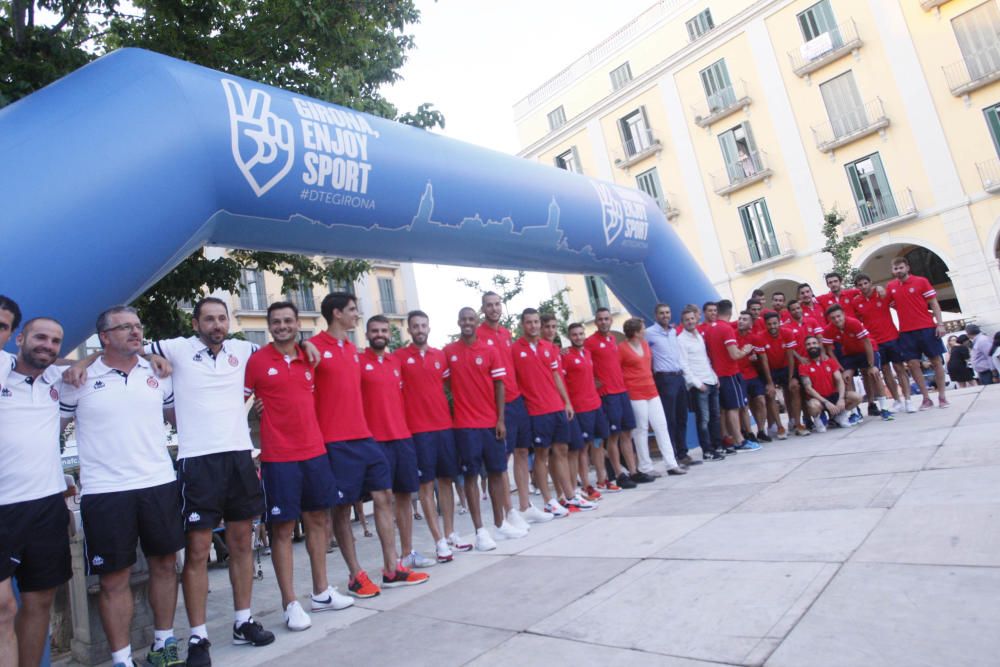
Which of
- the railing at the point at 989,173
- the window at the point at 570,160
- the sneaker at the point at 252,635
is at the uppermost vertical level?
the window at the point at 570,160

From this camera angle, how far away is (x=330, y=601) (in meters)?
3.80

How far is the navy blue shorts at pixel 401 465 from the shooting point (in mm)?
4418

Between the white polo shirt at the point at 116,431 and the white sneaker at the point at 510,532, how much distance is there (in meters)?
2.69

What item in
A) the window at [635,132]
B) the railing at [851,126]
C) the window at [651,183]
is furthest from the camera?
the window at [635,132]

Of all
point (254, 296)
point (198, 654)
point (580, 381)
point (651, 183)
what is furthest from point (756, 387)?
point (254, 296)

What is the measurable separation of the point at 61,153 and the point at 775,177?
74.1ft

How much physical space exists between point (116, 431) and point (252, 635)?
4.29 ft

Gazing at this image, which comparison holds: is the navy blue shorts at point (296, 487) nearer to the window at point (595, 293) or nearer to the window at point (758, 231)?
the window at point (758, 231)

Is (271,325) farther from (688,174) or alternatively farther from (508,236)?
(688,174)

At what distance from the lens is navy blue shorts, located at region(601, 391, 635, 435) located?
21.4ft

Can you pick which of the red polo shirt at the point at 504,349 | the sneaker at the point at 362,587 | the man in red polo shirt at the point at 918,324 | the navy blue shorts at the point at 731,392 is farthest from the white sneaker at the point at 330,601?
the man in red polo shirt at the point at 918,324

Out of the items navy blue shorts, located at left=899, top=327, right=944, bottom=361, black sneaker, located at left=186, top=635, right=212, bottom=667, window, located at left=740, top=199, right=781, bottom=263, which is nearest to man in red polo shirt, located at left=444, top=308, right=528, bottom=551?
black sneaker, located at left=186, top=635, right=212, bottom=667

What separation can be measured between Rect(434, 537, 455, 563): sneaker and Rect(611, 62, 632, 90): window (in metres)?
24.5

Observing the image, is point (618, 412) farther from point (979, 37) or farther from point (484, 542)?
point (979, 37)
